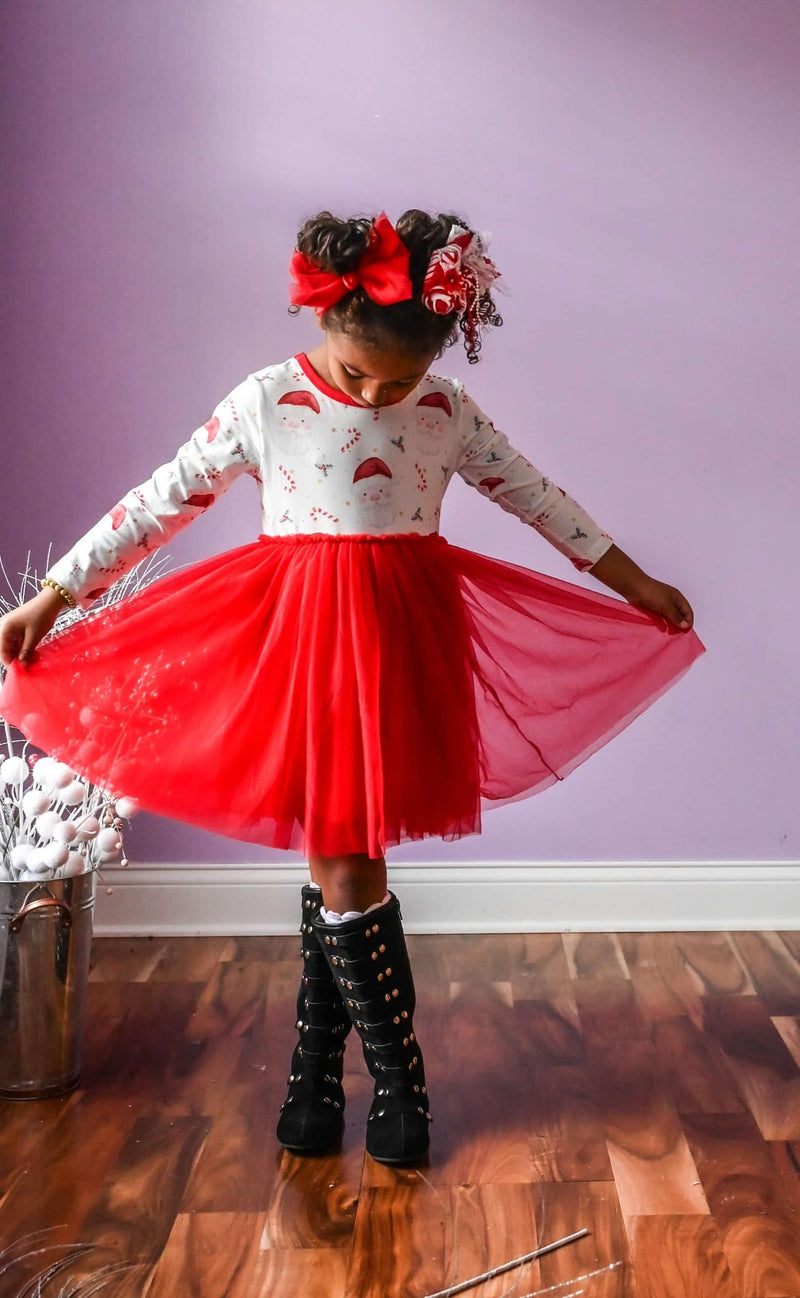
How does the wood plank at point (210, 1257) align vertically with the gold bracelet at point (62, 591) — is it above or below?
below

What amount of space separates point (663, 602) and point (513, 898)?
807 millimetres

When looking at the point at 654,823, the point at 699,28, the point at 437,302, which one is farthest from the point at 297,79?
the point at 654,823

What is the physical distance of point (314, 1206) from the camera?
1.43 metres

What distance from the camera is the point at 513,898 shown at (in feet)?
7.56

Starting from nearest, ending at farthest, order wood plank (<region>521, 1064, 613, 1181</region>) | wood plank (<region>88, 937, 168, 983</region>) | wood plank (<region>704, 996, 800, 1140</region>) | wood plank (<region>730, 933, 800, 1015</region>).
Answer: wood plank (<region>521, 1064, 613, 1181</region>), wood plank (<region>704, 996, 800, 1140</region>), wood plank (<region>730, 933, 800, 1015</region>), wood plank (<region>88, 937, 168, 983</region>)

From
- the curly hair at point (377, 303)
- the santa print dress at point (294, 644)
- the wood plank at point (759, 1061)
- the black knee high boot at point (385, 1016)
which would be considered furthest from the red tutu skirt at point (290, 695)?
the wood plank at point (759, 1061)

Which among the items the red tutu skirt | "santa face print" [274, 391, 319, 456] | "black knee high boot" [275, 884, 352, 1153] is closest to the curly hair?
"santa face print" [274, 391, 319, 456]

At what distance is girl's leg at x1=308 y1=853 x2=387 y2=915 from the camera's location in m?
1.51

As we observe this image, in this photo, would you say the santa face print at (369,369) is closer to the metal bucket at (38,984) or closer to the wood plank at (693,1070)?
the metal bucket at (38,984)

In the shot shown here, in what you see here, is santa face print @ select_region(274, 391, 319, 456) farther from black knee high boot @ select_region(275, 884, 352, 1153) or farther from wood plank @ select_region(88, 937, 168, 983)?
wood plank @ select_region(88, 937, 168, 983)

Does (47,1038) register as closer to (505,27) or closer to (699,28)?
(505,27)

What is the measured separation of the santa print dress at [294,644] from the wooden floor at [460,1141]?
15.3 inches

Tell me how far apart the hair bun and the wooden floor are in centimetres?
103

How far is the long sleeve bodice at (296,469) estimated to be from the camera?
5.00 ft
